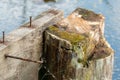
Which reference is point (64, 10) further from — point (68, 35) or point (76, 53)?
point (76, 53)

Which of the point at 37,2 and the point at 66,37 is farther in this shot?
the point at 37,2

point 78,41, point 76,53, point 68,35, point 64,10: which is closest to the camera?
point 76,53

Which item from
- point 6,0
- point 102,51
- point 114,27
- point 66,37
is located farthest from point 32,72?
point 6,0

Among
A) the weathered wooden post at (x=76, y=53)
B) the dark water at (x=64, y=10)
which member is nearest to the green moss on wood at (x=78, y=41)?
the weathered wooden post at (x=76, y=53)

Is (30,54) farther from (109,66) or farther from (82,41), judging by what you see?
(109,66)

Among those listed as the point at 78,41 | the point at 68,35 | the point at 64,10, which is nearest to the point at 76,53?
the point at 78,41
